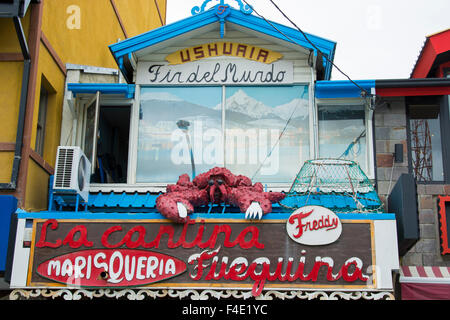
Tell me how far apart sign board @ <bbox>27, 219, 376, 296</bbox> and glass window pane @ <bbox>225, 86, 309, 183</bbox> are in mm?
2426

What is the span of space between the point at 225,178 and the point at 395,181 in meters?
3.63

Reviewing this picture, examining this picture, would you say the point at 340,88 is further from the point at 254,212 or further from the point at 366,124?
the point at 254,212

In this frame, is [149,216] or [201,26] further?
[201,26]

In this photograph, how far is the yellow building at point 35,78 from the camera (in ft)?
33.4

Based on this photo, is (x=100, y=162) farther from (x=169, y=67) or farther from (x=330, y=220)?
(x=330, y=220)

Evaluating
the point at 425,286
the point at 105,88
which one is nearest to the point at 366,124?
the point at 425,286

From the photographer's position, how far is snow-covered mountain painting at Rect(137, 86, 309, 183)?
11.6m

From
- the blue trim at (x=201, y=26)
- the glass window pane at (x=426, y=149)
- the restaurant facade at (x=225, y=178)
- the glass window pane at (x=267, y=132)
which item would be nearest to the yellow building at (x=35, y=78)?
the restaurant facade at (x=225, y=178)

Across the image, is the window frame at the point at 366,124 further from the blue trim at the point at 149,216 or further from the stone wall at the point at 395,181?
the blue trim at the point at 149,216

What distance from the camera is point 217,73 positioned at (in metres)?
12.1

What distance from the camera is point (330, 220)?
921 cm

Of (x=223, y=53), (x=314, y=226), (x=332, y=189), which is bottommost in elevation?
(x=314, y=226)
